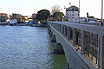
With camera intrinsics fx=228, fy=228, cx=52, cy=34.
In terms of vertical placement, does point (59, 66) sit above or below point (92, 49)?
below

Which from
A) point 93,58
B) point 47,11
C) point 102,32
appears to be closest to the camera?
point 102,32

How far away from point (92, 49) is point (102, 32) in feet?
10.8

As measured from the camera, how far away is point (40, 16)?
17338cm

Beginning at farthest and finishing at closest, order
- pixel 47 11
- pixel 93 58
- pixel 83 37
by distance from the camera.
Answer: pixel 47 11 → pixel 83 37 → pixel 93 58

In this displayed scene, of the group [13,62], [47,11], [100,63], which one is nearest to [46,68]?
[13,62]

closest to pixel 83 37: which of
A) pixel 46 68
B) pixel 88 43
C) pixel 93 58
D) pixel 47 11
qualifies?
pixel 88 43

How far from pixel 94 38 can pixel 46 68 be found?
11.3 meters

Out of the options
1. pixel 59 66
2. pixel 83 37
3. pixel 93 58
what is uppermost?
pixel 83 37

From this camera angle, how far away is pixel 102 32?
751cm

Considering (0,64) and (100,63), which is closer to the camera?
(100,63)

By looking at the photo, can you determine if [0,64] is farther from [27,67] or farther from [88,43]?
[88,43]

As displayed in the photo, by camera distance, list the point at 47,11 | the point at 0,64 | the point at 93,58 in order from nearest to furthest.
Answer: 1. the point at 93,58
2. the point at 0,64
3. the point at 47,11

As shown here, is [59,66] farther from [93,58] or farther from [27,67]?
[93,58]

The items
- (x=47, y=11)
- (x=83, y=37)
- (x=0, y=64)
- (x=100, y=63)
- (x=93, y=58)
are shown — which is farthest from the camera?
(x=47, y=11)
